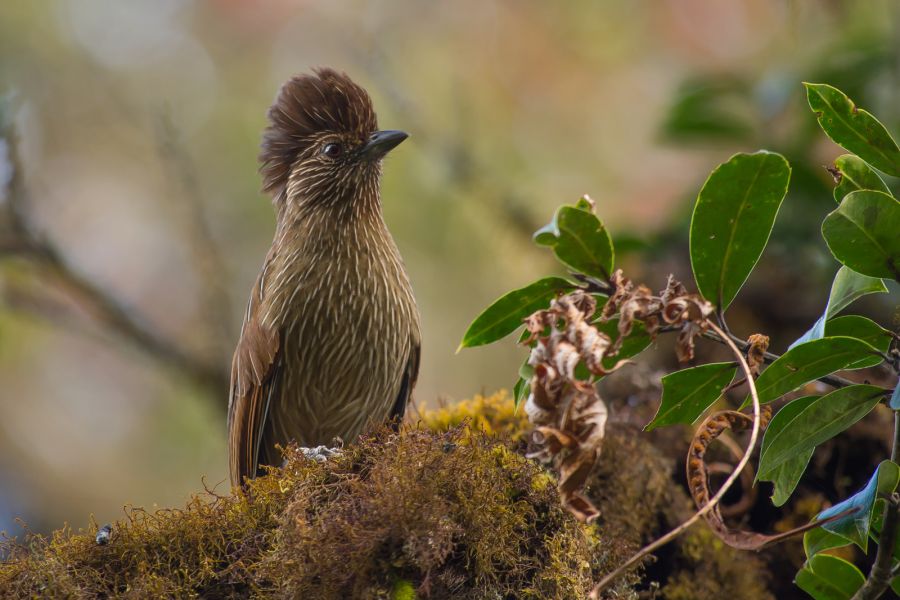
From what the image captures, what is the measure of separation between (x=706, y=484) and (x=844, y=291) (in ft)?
1.67

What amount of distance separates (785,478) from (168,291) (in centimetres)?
828

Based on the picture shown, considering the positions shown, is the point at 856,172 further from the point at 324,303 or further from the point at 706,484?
Answer: the point at 324,303

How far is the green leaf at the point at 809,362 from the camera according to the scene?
1811 mm

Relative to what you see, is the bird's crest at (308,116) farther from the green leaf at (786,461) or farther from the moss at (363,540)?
the green leaf at (786,461)

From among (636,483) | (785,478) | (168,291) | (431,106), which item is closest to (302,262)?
(636,483)

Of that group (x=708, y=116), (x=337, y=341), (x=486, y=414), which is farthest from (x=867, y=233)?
(x=708, y=116)

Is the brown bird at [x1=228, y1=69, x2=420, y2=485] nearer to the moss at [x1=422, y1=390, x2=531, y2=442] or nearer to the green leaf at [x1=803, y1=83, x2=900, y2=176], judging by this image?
the moss at [x1=422, y1=390, x2=531, y2=442]

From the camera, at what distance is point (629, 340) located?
78.6 inches

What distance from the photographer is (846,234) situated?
1.80 m

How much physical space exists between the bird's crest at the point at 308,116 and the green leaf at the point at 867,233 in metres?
2.16

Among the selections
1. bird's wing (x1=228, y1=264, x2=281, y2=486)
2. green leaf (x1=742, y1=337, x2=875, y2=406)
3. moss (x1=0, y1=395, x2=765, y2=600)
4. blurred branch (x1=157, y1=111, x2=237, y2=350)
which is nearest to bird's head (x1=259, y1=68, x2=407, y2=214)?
bird's wing (x1=228, y1=264, x2=281, y2=486)

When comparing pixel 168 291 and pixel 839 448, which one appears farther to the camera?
pixel 168 291

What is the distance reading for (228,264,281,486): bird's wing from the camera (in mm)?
3219

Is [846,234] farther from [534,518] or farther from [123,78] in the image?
[123,78]
